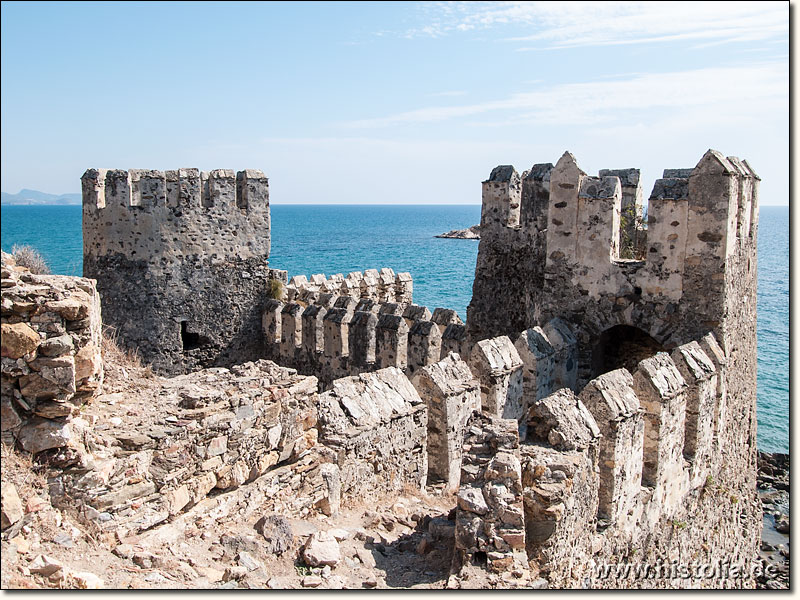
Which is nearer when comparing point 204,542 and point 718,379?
point 204,542

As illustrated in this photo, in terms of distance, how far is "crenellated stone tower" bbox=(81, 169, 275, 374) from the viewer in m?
17.5

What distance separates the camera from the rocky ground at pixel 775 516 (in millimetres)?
13688

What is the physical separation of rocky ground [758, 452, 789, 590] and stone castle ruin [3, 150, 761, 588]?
70 centimetres

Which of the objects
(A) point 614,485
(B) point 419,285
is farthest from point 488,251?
(B) point 419,285

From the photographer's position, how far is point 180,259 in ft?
58.4

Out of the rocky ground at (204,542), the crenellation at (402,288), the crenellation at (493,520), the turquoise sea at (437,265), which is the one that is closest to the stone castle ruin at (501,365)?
the crenellation at (493,520)

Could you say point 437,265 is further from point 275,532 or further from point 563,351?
point 275,532

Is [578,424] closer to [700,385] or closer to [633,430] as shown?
[633,430]

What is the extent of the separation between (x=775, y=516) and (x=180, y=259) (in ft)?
46.3

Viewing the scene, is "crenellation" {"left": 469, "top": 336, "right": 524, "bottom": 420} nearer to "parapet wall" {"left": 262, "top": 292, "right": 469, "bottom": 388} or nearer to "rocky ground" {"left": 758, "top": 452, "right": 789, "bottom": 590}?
"parapet wall" {"left": 262, "top": 292, "right": 469, "bottom": 388}

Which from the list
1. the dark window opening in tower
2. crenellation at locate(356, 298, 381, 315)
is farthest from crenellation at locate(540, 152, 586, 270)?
the dark window opening in tower

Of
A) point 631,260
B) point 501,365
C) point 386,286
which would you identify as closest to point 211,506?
point 501,365

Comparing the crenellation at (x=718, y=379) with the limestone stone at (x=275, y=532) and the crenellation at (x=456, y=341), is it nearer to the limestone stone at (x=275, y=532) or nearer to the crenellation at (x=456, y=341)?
the crenellation at (x=456, y=341)

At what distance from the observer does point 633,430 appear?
9.33 m
